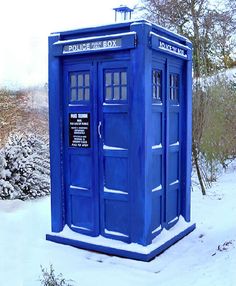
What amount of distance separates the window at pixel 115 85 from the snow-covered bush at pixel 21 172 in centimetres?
305

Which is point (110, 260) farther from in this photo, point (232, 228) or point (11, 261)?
point (232, 228)

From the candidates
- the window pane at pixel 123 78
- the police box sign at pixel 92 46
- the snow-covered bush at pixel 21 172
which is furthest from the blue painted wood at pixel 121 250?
the snow-covered bush at pixel 21 172

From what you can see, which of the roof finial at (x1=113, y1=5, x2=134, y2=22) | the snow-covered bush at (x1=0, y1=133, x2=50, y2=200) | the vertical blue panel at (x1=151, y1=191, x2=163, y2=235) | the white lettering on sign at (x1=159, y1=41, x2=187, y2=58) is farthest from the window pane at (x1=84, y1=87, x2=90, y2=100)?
the snow-covered bush at (x1=0, y1=133, x2=50, y2=200)

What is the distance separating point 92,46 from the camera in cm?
415

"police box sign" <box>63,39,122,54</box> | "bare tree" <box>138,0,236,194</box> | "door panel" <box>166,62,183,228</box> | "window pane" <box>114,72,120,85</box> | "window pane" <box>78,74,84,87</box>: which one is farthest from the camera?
"bare tree" <box>138,0,236,194</box>

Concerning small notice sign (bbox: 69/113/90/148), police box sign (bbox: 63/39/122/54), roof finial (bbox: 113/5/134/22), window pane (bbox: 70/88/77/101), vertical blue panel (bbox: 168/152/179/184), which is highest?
roof finial (bbox: 113/5/134/22)

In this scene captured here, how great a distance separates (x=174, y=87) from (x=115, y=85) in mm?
942

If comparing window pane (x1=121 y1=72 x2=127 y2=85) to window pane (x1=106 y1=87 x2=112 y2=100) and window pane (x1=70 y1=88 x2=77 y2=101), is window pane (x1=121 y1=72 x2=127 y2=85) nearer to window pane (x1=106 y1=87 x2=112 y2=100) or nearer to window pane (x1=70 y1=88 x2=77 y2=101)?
window pane (x1=106 y1=87 x2=112 y2=100)

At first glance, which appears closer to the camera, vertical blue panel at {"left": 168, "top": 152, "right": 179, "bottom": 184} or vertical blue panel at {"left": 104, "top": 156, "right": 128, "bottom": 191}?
vertical blue panel at {"left": 104, "top": 156, "right": 128, "bottom": 191}

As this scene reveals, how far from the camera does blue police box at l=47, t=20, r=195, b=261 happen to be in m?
3.95

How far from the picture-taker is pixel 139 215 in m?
3.98

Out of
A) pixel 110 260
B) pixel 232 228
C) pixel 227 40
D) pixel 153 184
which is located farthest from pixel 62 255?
pixel 227 40

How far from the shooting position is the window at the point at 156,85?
167 inches

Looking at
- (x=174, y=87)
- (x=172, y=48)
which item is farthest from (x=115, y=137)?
(x=172, y=48)
